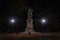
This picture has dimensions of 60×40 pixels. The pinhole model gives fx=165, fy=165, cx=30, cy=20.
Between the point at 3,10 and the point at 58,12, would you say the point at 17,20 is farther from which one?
the point at 58,12

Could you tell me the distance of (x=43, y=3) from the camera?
39.7 m

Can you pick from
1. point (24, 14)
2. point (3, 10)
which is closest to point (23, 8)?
point (24, 14)

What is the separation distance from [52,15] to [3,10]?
12.0 meters

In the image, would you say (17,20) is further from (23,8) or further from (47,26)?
(47,26)

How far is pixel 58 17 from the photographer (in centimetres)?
4025

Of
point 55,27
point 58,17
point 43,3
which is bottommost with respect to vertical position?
point 55,27

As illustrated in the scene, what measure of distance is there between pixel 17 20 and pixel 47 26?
750 cm

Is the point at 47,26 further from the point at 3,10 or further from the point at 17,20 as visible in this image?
the point at 3,10

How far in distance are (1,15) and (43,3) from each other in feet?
34.6

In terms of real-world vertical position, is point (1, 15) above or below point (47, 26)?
above

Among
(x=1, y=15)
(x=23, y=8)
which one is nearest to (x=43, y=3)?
(x=23, y=8)

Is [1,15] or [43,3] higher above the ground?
[43,3]

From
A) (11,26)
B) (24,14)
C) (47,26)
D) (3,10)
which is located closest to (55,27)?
(47,26)

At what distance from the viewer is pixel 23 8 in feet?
130
